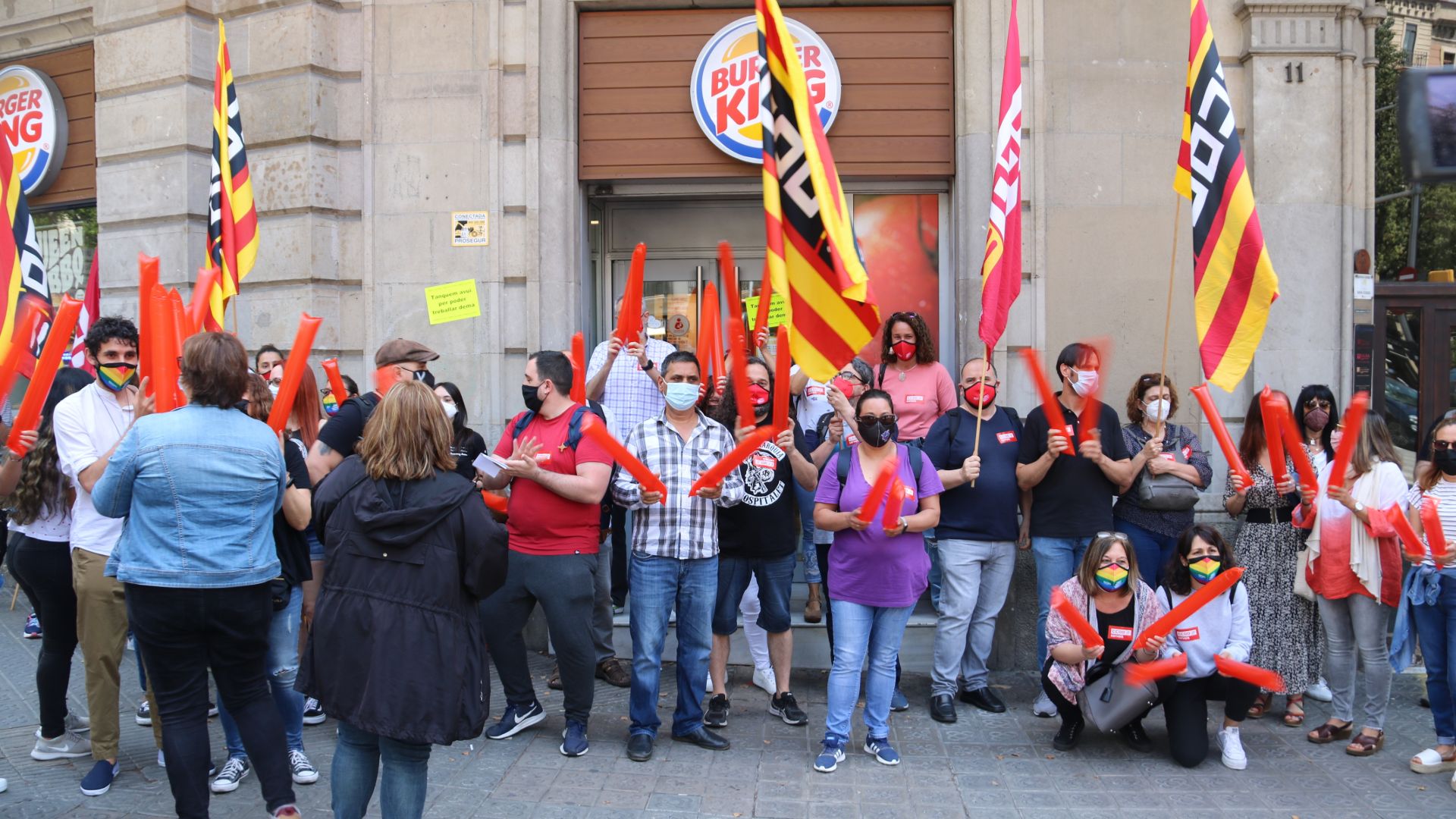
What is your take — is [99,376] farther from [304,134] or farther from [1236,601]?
[1236,601]

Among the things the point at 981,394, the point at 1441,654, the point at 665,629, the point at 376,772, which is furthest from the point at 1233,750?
the point at 376,772

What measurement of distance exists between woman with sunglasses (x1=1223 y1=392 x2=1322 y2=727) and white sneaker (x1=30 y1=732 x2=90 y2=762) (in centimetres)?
624


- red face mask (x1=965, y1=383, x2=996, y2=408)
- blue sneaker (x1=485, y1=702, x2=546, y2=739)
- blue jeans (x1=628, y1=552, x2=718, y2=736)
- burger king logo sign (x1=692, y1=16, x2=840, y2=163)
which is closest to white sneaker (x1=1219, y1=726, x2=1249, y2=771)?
red face mask (x1=965, y1=383, x2=996, y2=408)

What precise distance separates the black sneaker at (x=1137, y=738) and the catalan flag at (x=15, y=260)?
18.7 feet

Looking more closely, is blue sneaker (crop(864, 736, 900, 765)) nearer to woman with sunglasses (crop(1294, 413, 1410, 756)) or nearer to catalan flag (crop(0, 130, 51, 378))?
woman with sunglasses (crop(1294, 413, 1410, 756))

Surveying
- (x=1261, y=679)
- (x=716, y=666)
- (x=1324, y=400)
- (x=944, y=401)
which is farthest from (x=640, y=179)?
(x=1261, y=679)

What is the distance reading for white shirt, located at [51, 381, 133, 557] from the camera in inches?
193

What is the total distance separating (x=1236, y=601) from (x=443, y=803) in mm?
4064

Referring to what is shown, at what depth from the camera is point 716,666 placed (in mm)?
6234

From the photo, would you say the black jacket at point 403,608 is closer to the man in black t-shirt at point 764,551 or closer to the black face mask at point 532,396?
the black face mask at point 532,396

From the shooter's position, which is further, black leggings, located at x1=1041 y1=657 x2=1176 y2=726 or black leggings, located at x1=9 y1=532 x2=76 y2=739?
black leggings, located at x1=1041 y1=657 x2=1176 y2=726

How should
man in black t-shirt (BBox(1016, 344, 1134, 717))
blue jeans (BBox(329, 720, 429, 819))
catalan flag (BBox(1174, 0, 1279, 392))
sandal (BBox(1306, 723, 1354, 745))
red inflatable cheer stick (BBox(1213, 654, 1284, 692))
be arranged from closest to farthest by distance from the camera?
blue jeans (BBox(329, 720, 429, 819)) < red inflatable cheer stick (BBox(1213, 654, 1284, 692)) < catalan flag (BBox(1174, 0, 1279, 392)) < sandal (BBox(1306, 723, 1354, 745)) < man in black t-shirt (BBox(1016, 344, 1134, 717))

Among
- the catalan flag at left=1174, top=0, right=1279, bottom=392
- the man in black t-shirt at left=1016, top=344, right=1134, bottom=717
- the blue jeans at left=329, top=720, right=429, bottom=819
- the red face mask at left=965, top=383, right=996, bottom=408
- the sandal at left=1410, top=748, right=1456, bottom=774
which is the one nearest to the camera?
the blue jeans at left=329, top=720, right=429, bottom=819

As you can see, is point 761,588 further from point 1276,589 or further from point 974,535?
point 1276,589
